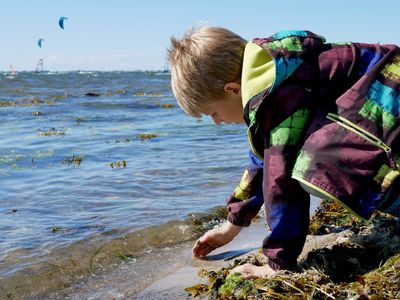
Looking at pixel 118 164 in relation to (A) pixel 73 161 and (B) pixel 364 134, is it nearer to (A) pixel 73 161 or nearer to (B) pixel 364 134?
(A) pixel 73 161

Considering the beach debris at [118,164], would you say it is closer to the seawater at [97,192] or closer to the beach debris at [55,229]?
the seawater at [97,192]

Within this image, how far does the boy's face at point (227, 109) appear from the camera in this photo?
8.94ft

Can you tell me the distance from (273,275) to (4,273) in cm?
193

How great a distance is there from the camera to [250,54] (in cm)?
254

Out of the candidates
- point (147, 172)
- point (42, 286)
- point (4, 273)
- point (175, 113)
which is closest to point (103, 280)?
point (42, 286)

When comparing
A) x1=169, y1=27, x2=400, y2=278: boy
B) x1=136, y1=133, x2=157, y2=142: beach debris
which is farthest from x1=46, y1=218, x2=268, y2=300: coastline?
x1=136, y1=133, x2=157, y2=142: beach debris

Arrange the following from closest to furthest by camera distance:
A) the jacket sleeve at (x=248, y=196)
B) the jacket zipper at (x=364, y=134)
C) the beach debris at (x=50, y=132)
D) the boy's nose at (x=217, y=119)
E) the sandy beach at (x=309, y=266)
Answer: the jacket zipper at (x=364, y=134), the sandy beach at (x=309, y=266), the boy's nose at (x=217, y=119), the jacket sleeve at (x=248, y=196), the beach debris at (x=50, y=132)

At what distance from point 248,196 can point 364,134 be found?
106 centimetres

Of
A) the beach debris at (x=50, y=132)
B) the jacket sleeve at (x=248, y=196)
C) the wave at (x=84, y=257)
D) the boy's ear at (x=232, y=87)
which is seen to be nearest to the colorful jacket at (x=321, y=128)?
the boy's ear at (x=232, y=87)

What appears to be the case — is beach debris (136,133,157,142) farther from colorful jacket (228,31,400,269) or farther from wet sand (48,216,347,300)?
colorful jacket (228,31,400,269)

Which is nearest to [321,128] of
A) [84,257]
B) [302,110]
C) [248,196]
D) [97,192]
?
[302,110]

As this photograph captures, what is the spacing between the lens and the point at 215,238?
3.42m

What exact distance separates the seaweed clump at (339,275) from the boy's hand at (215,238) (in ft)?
0.90

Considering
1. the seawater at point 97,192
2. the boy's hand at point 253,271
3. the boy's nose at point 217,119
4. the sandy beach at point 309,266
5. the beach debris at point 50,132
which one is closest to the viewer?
the sandy beach at point 309,266
